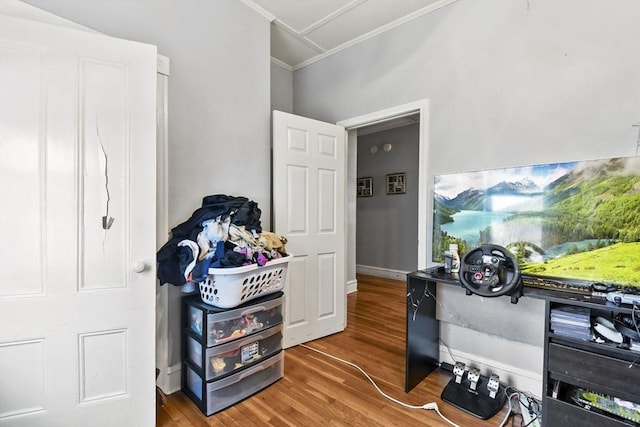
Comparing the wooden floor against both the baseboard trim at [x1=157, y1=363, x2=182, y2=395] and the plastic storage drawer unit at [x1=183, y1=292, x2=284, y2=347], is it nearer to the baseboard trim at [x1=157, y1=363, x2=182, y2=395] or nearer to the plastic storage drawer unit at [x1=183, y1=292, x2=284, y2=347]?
the baseboard trim at [x1=157, y1=363, x2=182, y2=395]

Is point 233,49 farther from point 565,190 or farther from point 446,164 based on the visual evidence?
point 565,190

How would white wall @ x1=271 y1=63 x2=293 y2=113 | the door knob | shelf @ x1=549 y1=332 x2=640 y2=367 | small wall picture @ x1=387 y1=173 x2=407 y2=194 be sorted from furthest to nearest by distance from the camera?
small wall picture @ x1=387 y1=173 x2=407 y2=194, white wall @ x1=271 y1=63 x2=293 y2=113, the door knob, shelf @ x1=549 y1=332 x2=640 y2=367

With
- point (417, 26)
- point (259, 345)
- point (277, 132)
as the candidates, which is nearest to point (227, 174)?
point (277, 132)

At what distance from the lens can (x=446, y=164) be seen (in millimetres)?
2275

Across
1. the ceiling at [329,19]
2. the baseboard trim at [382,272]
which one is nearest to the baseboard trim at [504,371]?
the baseboard trim at [382,272]

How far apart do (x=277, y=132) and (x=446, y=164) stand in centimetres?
140

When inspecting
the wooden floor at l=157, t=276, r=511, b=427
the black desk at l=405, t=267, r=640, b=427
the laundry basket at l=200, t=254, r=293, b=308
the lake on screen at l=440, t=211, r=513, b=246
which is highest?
the lake on screen at l=440, t=211, r=513, b=246

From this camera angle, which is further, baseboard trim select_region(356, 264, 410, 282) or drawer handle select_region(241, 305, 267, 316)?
baseboard trim select_region(356, 264, 410, 282)

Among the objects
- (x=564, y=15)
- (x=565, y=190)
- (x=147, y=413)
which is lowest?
(x=147, y=413)

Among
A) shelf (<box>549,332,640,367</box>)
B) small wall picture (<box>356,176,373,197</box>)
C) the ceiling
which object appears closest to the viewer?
shelf (<box>549,332,640,367</box>)

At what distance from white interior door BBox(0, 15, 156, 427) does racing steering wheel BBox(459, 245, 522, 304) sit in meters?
1.76

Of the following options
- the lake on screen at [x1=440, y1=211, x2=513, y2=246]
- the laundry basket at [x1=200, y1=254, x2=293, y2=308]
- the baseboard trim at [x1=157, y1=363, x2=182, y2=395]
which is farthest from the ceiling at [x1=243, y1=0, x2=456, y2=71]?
the baseboard trim at [x1=157, y1=363, x2=182, y2=395]

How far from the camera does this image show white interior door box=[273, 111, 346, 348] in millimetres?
2516

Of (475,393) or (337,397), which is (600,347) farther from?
(337,397)
